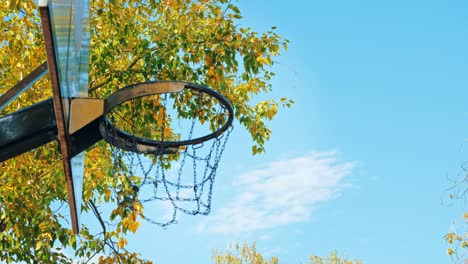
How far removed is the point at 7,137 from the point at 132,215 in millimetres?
2750

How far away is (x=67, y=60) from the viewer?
11.3 feet

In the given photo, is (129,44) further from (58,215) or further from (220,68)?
(58,215)

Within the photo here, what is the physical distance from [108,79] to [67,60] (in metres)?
3.64

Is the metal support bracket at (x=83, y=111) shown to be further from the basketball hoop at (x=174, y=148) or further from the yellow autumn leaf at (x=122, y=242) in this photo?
the yellow autumn leaf at (x=122, y=242)

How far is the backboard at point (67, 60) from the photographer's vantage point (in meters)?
2.90

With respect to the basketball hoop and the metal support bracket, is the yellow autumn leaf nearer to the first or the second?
the basketball hoop

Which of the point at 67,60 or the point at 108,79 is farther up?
the point at 108,79

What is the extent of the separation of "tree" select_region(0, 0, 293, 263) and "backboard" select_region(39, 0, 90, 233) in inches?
93.8

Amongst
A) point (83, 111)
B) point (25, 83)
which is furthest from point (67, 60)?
point (25, 83)

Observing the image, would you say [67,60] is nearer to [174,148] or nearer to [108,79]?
[174,148]

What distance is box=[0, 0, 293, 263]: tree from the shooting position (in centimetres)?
674

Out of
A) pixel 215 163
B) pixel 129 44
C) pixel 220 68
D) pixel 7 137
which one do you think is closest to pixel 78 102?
pixel 7 137

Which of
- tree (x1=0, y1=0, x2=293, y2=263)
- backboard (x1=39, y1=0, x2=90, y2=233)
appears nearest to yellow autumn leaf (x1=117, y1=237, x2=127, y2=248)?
tree (x1=0, y1=0, x2=293, y2=263)

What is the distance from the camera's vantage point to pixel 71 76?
3.69m
